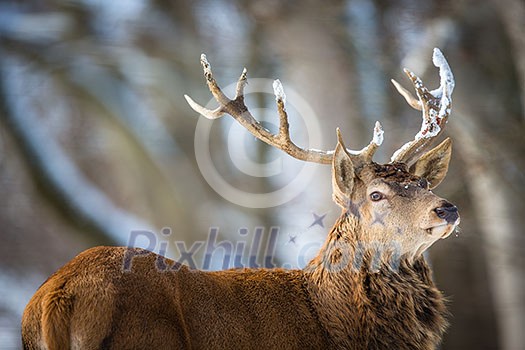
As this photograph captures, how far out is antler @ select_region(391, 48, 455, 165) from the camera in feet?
17.9

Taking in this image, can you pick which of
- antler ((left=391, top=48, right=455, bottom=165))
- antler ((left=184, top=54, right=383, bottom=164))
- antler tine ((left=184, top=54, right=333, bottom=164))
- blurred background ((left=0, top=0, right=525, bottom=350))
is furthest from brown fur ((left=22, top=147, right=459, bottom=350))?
blurred background ((left=0, top=0, right=525, bottom=350))

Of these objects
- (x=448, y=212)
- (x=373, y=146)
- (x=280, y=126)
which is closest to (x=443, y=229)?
(x=448, y=212)

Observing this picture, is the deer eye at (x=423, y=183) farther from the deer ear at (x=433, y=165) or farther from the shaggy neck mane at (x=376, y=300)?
the shaggy neck mane at (x=376, y=300)

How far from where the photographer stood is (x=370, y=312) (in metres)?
4.60

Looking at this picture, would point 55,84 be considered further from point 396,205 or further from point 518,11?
point 396,205

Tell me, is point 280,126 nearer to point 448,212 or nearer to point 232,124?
point 448,212

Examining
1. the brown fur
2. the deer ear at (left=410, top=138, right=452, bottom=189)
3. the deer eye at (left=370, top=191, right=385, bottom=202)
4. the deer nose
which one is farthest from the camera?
the deer ear at (left=410, top=138, right=452, bottom=189)

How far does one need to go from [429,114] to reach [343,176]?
3.52 ft

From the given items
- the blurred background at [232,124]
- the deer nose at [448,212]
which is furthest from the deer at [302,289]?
the blurred background at [232,124]

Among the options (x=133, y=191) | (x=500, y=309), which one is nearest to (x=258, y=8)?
(x=133, y=191)

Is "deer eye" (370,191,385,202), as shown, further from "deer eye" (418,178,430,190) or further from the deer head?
"deer eye" (418,178,430,190)

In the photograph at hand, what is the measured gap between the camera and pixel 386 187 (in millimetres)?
4797

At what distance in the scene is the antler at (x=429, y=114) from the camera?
17.9 feet

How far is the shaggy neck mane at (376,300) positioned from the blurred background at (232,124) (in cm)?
421
